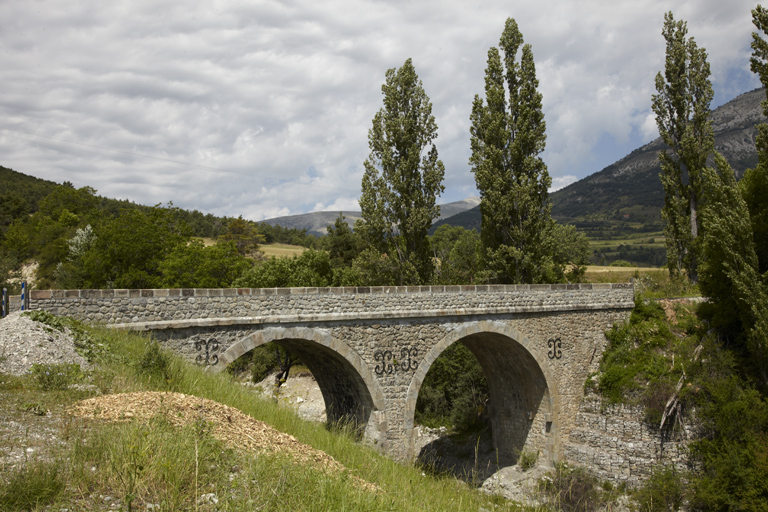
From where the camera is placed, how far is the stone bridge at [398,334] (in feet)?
41.0

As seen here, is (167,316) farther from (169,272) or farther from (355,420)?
(169,272)

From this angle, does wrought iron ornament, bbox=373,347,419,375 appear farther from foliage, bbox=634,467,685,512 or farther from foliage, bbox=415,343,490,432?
foliage, bbox=415,343,490,432

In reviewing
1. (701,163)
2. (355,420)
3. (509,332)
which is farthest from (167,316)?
(701,163)

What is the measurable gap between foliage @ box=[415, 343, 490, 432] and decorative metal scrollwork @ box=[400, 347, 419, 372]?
39.7 ft

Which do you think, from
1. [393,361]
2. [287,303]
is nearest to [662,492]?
[393,361]

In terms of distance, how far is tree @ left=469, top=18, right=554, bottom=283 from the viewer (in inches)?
848

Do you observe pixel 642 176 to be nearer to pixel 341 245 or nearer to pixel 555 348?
pixel 341 245

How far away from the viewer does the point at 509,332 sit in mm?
18000

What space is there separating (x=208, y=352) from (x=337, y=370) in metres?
4.67

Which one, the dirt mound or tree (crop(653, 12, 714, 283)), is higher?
tree (crop(653, 12, 714, 283))

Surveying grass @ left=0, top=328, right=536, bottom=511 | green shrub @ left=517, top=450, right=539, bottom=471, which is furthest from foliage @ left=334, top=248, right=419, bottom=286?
grass @ left=0, top=328, right=536, bottom=511

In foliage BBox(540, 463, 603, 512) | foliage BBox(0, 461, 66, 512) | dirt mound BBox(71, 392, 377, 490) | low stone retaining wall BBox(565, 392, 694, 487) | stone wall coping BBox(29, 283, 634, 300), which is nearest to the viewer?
foliage BBox(0, 461, 66, 512)

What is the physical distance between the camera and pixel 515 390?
20672 millimetres

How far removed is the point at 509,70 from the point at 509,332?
41.5 feet
